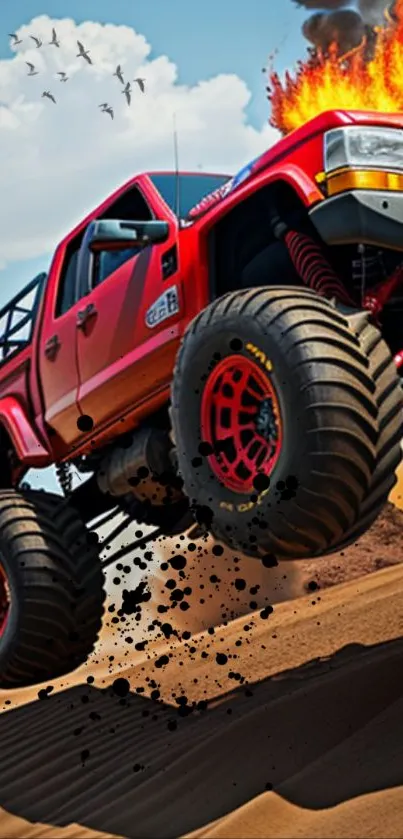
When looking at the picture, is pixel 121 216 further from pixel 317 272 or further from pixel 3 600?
pixel 3 600

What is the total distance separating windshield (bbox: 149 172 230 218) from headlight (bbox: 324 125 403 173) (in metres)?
1.28

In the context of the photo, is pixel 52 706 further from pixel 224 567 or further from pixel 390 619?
pixel 224 567

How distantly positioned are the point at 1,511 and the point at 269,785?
288 centimetres

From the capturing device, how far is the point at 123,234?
450 cm

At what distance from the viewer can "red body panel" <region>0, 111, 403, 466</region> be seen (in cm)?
402

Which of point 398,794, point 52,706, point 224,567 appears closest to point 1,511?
point 52,706

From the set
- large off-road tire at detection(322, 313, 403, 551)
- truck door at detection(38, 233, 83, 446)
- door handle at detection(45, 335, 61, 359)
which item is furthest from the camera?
door handle at detection(45, 335, 61, 359)

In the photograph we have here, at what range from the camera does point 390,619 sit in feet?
20.0

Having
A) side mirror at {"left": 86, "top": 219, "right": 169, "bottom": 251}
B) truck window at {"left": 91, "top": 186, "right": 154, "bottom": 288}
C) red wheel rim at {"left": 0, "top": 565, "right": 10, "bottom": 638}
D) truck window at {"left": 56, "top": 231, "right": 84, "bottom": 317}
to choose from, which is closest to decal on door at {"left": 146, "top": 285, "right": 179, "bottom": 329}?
side mirror at {"left": 86, "top": 219, "right": 169, "bottom": 251}

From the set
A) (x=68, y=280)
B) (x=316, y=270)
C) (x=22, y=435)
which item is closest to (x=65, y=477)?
(x=22, y=435)

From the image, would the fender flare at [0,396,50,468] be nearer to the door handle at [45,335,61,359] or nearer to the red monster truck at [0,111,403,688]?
the red monster truck at [0,111,403,688]

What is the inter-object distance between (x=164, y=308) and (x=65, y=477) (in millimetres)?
1848

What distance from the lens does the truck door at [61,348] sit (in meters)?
5.59

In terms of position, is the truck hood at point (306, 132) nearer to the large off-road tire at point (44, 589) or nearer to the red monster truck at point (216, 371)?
the red monster truck at point (216, 371)
